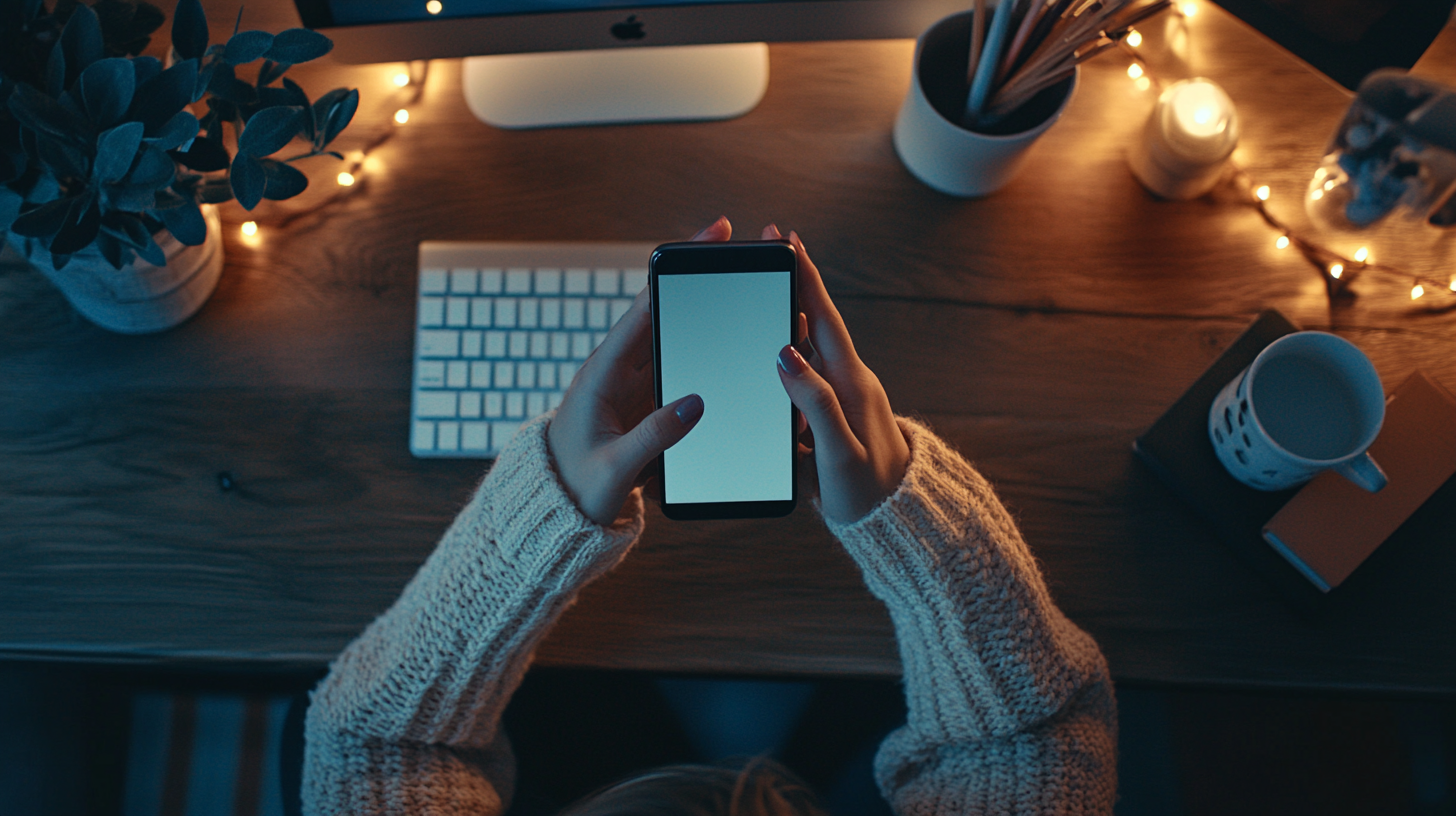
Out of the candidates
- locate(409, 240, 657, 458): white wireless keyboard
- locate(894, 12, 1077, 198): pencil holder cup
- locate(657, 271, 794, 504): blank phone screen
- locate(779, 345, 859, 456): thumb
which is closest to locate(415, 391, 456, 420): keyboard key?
locate(409, 240, 657, 458): white wireless keyboard

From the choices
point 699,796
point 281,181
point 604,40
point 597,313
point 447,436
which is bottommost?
point 699,796

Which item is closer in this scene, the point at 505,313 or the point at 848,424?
the point at 848,424

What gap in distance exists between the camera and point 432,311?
0.69 meters

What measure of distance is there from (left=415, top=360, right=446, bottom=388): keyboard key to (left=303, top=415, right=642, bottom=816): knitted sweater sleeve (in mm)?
120

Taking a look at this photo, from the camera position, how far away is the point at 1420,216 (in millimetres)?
715

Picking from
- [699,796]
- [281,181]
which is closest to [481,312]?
[281,181]

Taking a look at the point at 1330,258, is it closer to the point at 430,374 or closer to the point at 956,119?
the point at 956,119

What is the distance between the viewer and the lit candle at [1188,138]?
0.70 m

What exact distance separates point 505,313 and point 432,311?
0.06 metres

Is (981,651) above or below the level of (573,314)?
below

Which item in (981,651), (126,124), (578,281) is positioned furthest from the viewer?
(578,281)

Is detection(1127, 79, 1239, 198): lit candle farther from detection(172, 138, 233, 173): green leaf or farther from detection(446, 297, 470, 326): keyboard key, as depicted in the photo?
detection(172, 138, 233, 173): green leaf

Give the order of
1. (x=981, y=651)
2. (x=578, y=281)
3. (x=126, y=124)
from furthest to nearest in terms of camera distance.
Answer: (x=578, y=281)
(x=981, y=651)
(x=126, y=124)

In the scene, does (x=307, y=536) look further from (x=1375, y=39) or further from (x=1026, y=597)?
(x=1375, y=39)
